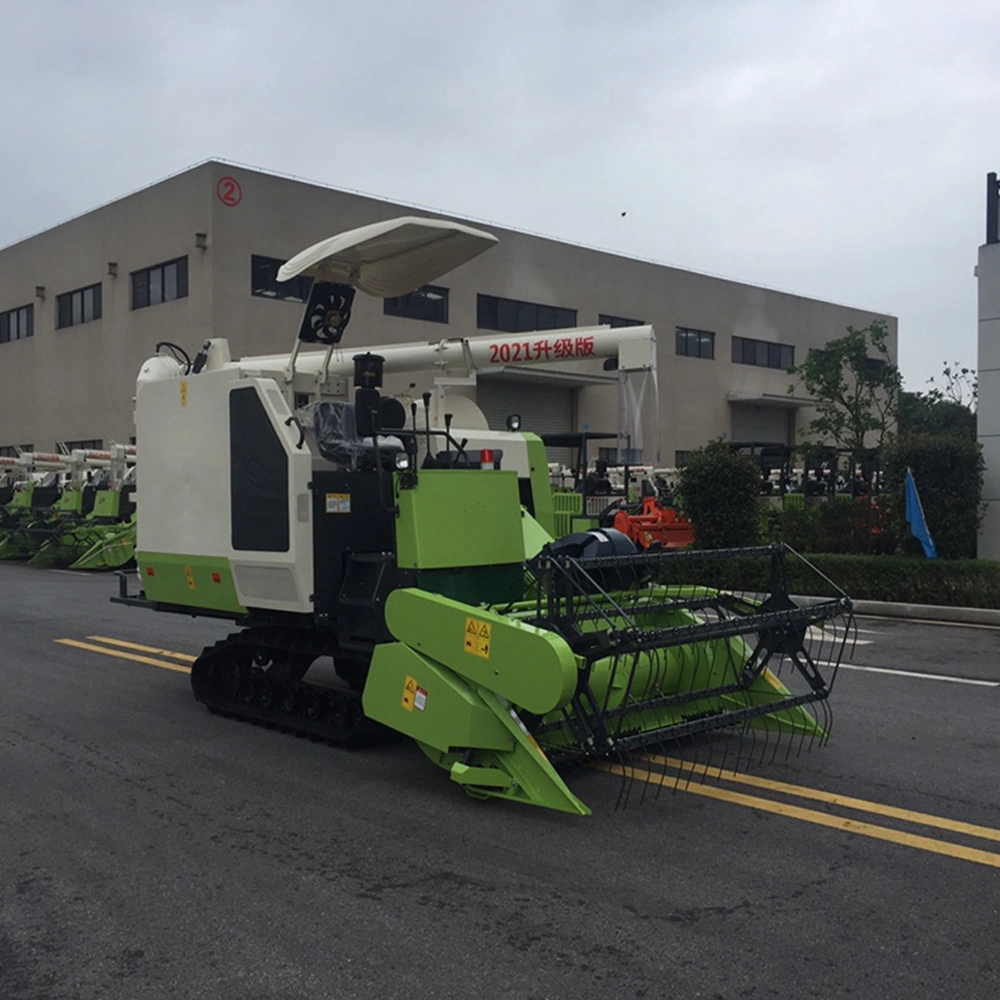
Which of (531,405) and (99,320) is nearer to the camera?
(99,320)

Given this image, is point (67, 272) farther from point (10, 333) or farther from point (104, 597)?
point (104, 597)

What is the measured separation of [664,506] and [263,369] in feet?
50.7

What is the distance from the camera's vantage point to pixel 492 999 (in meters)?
3.43

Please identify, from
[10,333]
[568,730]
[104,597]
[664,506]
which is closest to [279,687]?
[568,730]

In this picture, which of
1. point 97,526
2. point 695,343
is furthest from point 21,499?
point 695,343

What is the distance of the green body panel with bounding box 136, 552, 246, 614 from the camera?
274 inches

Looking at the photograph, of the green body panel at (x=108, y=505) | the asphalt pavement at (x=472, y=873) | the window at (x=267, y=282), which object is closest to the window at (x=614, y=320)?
the window at (x=267, y=282)

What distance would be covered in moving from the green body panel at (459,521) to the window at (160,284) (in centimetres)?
2529

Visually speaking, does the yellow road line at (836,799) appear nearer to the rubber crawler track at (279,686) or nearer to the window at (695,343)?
the rubber crawler track at (279,686)

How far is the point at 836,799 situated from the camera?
5.45 meters

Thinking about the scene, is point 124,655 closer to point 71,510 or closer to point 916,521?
point 916,521

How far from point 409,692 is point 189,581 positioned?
8.08ft

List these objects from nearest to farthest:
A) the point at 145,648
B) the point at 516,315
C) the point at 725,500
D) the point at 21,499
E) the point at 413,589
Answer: the point at 413,589
the point at 145,648
the point at 725,500
the point at 21,499
the point at 516,315

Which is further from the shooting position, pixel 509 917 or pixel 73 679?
pixel 73 679
